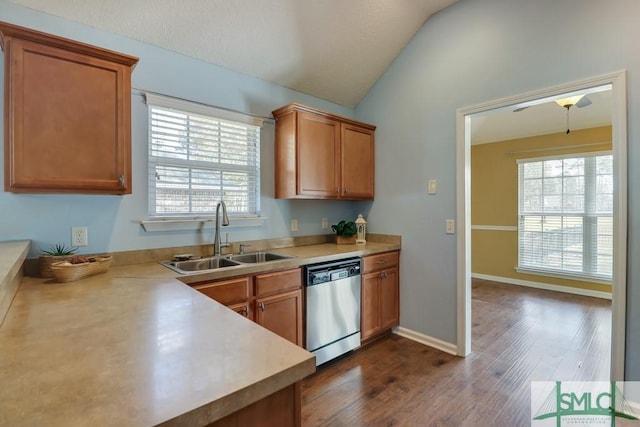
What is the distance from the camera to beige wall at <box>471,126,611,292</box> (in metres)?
4.82

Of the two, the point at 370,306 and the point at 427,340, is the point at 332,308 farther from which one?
the point at 427,340

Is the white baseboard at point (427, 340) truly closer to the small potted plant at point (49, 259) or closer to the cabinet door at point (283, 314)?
the cabinet door at point (283, 314)

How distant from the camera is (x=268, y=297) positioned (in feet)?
7.09

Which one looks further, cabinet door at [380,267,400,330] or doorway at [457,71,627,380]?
cabinet door at [380,267,400,330]

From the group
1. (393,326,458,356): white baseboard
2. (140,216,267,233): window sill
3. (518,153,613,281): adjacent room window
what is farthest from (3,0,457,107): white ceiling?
Result: (518,153,613,281): adjacent room window

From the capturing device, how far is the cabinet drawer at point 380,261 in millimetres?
2807

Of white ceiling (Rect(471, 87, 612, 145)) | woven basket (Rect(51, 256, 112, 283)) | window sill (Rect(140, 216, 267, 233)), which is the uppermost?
white ceiling (Rect(471, 87, 612, 145))

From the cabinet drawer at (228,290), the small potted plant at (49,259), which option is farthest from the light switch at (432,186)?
the small potted plant at (49,259)

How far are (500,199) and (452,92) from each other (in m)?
3.33

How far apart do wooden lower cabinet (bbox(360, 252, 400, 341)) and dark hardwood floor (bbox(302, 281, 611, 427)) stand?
17 cm

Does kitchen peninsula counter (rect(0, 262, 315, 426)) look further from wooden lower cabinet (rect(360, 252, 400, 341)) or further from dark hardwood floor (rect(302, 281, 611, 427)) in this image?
wooden lower cabinet (rect(360, 252, 400, 341))

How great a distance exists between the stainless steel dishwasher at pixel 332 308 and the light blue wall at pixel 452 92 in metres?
0.72

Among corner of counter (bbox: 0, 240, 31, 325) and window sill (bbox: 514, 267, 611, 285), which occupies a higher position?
corner of counter (bbox: 0, 240, 31, 325)

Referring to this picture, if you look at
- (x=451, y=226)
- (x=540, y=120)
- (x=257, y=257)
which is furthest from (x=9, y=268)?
(x=540, y=120)
